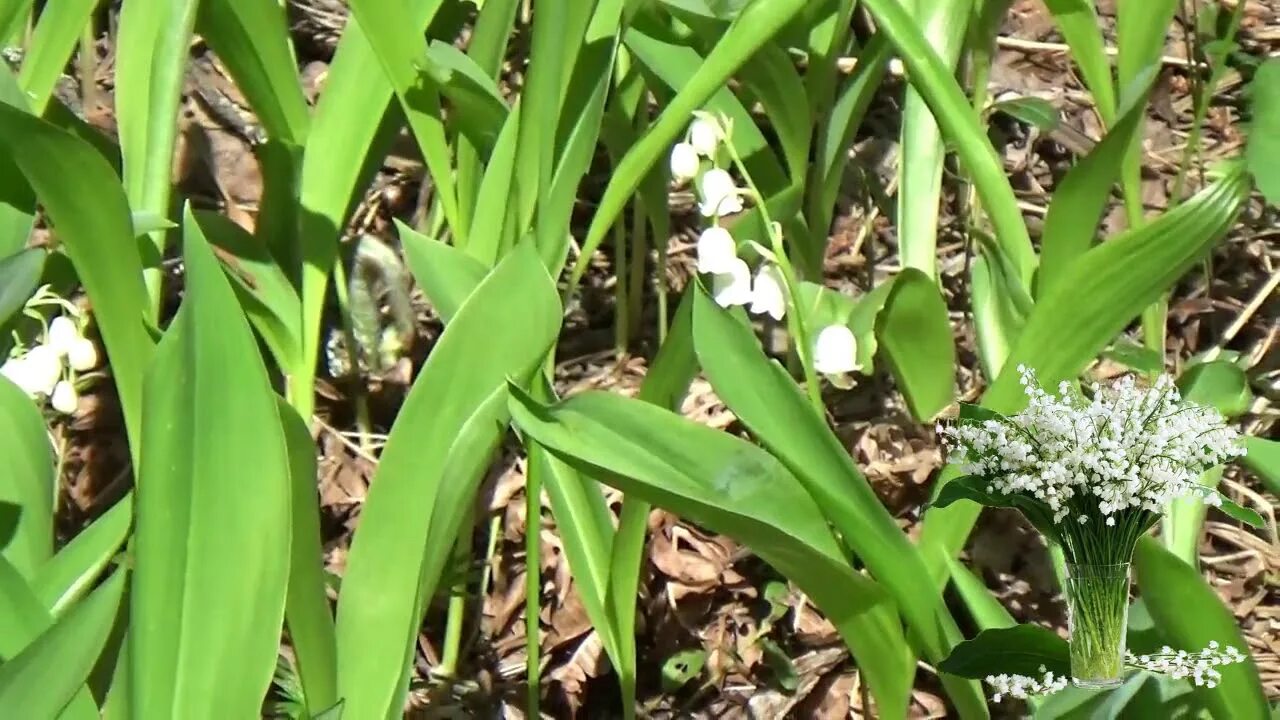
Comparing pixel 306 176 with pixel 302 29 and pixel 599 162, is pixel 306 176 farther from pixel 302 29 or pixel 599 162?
pixel 302 29

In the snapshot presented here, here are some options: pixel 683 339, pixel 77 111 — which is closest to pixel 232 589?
pixel 683 339

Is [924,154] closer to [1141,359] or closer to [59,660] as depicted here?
[1141,359]

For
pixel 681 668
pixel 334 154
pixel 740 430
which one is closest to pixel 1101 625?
pixel 681 668

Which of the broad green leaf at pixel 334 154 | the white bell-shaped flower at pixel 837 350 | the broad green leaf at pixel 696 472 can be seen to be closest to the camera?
the broad green leaf at pixel 696 472

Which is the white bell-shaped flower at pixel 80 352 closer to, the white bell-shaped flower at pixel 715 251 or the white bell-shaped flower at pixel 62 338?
the white bell-shaped flower at pixel 62 338

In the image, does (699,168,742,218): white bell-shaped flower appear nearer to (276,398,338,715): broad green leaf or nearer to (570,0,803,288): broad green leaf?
(570,0,803,288): broad green leaf

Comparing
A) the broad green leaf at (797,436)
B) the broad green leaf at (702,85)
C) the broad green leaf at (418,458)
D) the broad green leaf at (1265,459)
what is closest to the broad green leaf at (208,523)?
the broad green leaf at (418,458)
